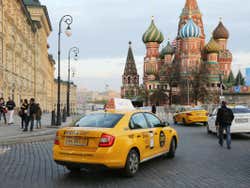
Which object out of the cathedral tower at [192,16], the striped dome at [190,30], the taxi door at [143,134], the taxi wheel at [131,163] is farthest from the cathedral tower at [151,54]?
the taxi wheel at [131,163]

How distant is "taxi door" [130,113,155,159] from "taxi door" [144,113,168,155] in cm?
17

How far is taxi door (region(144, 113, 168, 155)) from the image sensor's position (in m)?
8.83

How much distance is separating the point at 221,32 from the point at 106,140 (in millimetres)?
100419

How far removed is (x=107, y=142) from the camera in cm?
709

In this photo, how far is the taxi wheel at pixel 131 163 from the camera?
292 inches

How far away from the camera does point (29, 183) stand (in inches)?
270

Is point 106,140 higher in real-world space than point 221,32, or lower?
lower

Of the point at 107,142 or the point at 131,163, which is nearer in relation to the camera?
the point at 107,142

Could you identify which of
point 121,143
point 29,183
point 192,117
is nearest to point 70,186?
point 29,183

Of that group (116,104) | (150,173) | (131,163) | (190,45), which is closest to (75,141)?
(131,163)

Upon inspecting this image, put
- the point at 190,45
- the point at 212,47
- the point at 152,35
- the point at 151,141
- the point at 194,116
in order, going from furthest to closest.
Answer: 1. the point at 152,35
2. the point at 212,47
3. the point at 190,45
4. the point at 194,116
5. the point at 151,141

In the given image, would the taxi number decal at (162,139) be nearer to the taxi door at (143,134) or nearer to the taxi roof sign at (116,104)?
the taxi door at (143,134)

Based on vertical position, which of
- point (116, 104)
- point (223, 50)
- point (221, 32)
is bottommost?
point (116, 104)

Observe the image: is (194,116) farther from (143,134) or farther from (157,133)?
(143,134)
